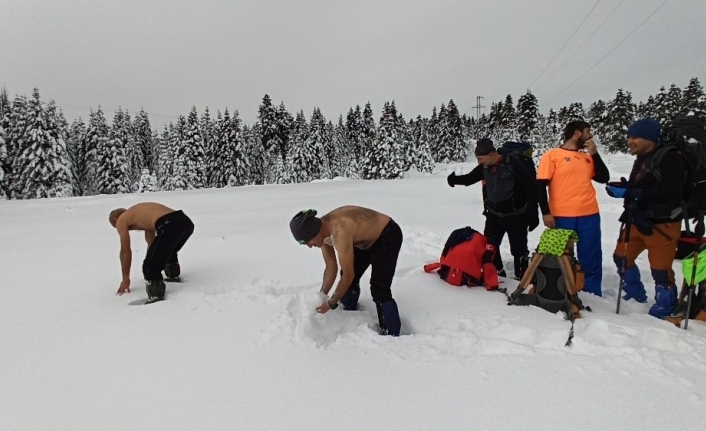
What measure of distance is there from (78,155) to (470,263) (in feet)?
175

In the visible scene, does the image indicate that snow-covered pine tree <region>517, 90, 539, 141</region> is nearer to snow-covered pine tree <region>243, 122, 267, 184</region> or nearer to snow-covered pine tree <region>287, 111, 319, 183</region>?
snow-covered pine tree <region>287, 111, 319, 183</region>

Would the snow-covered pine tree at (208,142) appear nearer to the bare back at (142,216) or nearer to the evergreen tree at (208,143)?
the evergreen tree at (208,143)

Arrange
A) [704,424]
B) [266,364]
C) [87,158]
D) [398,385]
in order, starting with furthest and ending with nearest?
[87,158] → [266,364] → [398,385] → [704,424]

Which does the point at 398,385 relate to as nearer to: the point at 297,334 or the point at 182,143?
the point at 297,334

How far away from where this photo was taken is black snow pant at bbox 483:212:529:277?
4910mm

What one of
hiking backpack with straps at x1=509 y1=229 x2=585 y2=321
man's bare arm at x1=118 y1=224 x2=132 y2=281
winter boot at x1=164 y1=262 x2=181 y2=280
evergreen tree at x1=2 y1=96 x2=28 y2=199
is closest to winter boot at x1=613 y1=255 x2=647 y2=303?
hiking backpack with straps at x1=509 y1=229 x2=585 y2=321

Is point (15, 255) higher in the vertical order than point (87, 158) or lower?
lower

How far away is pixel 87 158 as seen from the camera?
40.2 metres

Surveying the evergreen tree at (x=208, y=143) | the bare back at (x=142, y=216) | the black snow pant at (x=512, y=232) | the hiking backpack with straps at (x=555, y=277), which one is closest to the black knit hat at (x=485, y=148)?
the black snow pant at (x=512, y=232)

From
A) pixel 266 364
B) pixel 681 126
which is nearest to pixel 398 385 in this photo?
pixel 266 364

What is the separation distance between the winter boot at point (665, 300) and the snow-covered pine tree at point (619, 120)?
173 feet

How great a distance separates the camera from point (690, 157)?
12.5 ft

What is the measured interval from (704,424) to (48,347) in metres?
4.69

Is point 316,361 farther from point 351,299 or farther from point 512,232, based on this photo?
point 512,232
